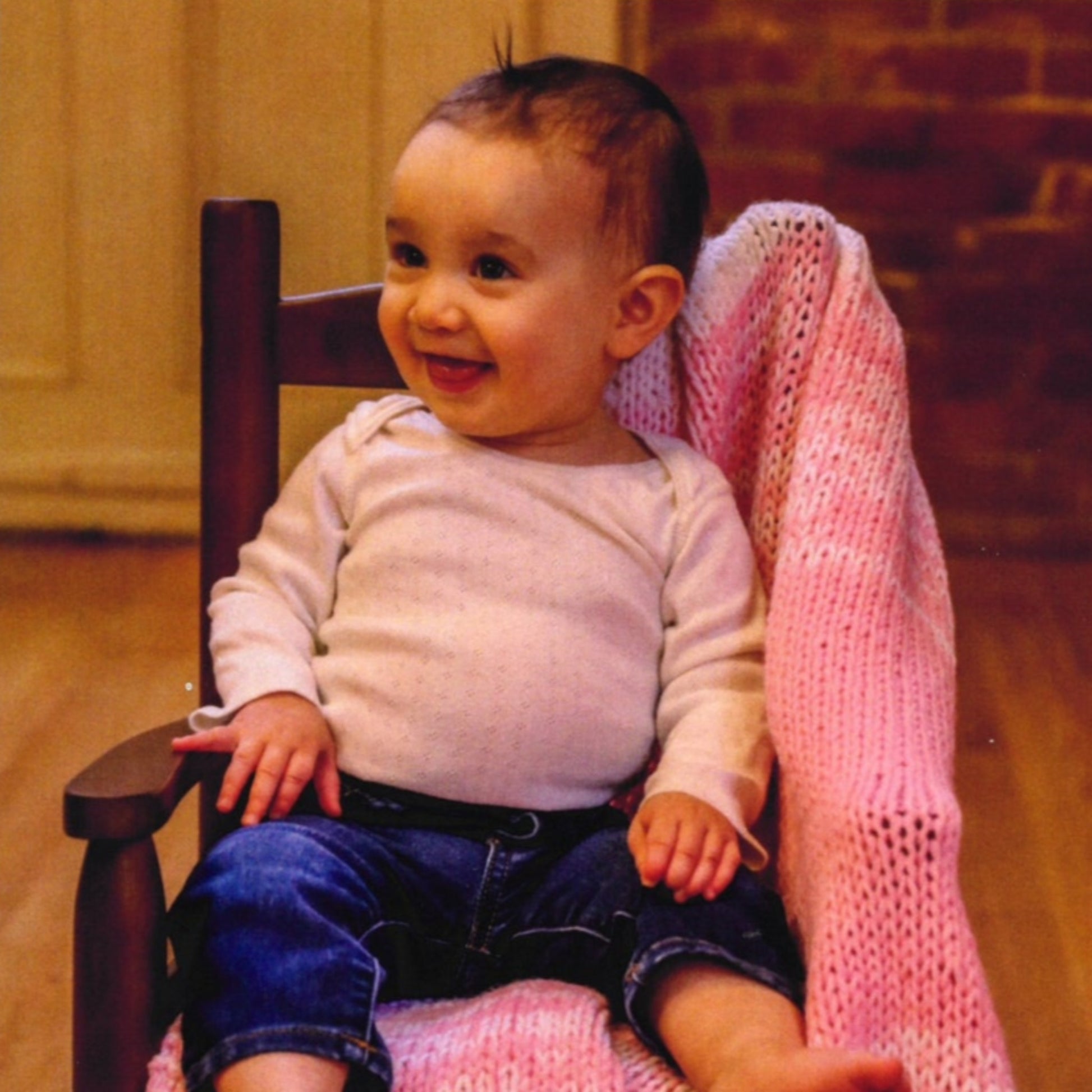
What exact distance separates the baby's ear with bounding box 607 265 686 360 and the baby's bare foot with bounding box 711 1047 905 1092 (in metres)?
0.46

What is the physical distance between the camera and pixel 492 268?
37.8 inches

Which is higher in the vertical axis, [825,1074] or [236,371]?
[236,371]

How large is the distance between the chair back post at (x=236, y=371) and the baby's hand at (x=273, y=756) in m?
0.11

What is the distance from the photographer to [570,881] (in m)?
0.91

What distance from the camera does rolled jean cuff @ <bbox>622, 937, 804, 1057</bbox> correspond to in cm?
83

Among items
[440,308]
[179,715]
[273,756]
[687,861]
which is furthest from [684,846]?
[179,715]

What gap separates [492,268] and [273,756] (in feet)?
1.00

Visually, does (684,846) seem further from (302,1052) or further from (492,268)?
(492,268)

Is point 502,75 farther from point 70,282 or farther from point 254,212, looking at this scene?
point 70,282

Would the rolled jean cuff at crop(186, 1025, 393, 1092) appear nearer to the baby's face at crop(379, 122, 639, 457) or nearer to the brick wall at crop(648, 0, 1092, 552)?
the baby's face at crop(379, 122, 639, 457)

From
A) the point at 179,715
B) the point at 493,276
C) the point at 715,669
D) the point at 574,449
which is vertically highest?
the point at 493,276

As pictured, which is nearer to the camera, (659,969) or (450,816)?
(659,969)

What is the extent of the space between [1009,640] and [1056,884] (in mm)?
709

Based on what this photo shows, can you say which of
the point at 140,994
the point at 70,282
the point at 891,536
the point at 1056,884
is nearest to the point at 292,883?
the point at 140,994
